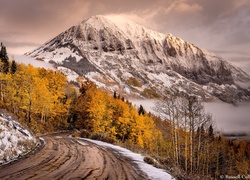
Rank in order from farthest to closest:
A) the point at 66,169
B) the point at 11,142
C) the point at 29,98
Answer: the point at 29,98 → the point at 11,142 → the point at 66,169

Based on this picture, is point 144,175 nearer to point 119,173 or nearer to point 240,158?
point 119,173

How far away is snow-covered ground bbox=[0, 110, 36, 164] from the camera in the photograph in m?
14.1

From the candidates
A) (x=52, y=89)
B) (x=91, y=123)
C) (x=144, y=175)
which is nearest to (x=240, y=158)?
(x=91, y=123)

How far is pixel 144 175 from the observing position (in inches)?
501

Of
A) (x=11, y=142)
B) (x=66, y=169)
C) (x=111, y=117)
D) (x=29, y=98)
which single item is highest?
(x=29, y=98)

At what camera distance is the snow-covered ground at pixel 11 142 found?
14.1m

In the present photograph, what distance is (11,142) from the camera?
15.6m

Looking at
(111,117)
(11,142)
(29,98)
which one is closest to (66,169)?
(11,142)

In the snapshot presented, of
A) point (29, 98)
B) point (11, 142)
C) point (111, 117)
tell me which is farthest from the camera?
point (111, 117)

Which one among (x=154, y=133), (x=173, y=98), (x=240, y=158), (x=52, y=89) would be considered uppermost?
(x=52, y=89)

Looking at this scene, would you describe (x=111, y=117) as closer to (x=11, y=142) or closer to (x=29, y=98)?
(x=29, y=98)

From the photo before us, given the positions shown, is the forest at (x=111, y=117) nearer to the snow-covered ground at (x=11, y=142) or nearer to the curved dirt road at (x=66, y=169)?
the snow-covered ground at (x=11, y=142)

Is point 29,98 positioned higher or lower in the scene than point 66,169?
higher

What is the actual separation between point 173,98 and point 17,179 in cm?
2314
